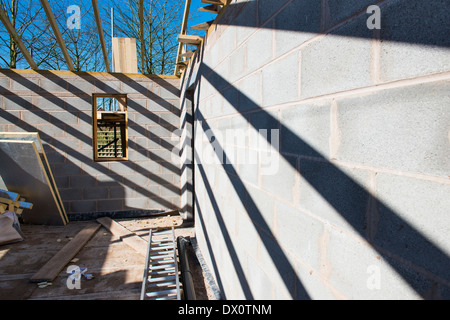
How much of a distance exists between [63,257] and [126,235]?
3.36ft

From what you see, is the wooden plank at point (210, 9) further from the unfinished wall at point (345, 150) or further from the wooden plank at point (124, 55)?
the wooden plank at point (124, 55)

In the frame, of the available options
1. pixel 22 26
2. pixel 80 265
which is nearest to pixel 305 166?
pixel 80 265

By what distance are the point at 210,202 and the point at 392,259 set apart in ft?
8.53

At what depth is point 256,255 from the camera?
77.7 inches

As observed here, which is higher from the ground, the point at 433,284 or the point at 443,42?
the point at 443,42

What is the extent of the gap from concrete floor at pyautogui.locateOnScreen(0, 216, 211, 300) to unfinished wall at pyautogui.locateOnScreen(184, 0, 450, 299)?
1.77 m

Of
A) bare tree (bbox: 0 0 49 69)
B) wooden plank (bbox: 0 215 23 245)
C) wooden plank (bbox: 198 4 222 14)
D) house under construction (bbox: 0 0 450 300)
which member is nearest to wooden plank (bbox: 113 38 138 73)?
house under construction (bbox: 0 0 450 300)

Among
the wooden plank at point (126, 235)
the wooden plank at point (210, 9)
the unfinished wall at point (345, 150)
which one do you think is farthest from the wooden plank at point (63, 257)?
the wooden plank at point (210, 9)

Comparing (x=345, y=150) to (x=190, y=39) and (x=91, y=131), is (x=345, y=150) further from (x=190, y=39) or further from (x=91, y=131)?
(x=91, y=131)

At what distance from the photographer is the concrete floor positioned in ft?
9.88

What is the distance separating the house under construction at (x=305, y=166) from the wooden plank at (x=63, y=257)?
27 mm
